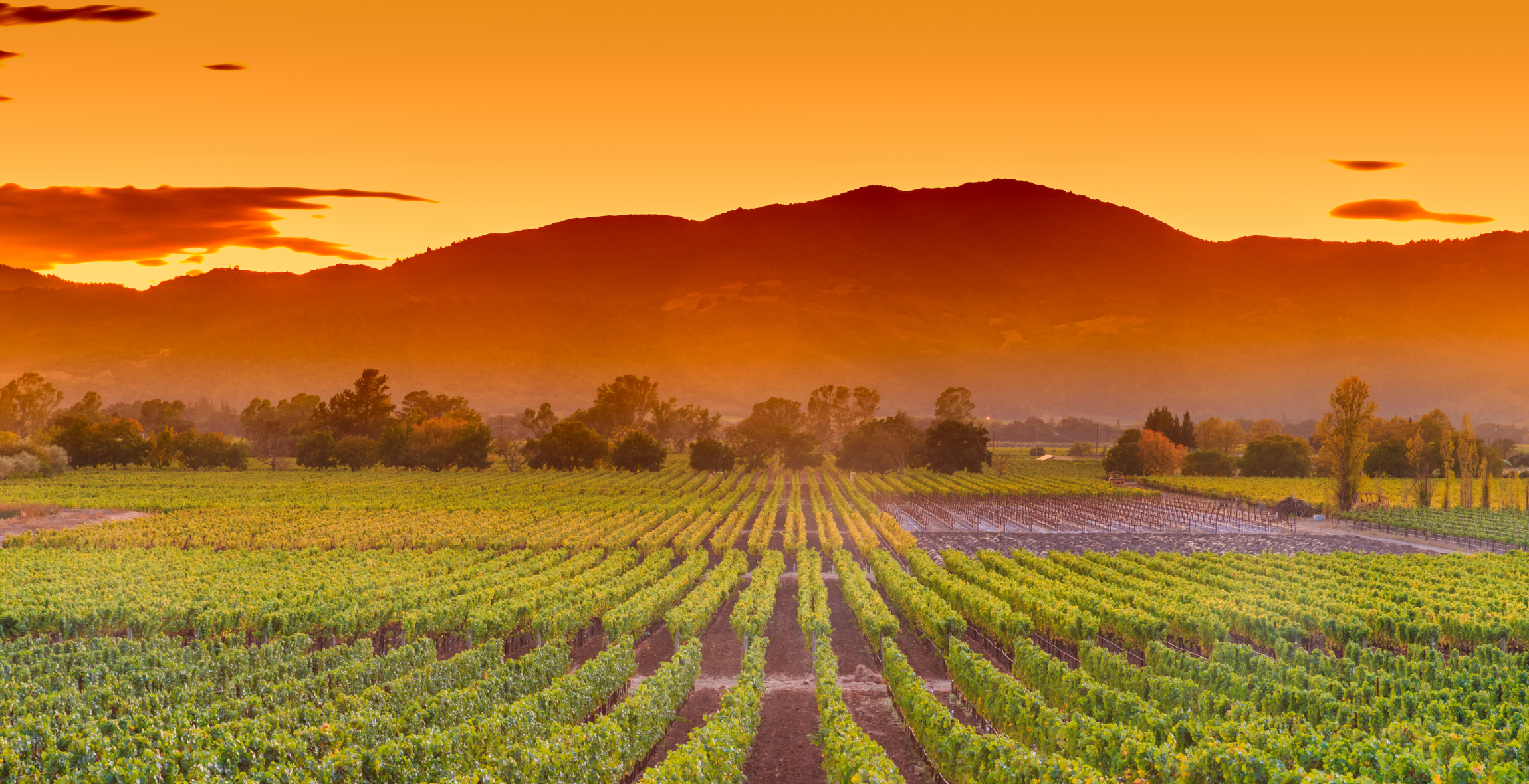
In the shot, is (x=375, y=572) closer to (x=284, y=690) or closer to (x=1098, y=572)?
(x=284, y=690)

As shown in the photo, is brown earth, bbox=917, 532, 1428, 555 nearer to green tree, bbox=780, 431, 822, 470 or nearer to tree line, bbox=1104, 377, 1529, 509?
tree line, bbox=1104, 377, 1529, 509

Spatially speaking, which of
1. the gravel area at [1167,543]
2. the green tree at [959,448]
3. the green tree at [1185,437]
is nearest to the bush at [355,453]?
the green tree at [959,448]

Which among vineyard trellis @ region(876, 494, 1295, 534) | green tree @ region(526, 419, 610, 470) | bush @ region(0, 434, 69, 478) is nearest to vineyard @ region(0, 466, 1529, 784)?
vineyard trellis @ region(876, 494, 1295, 534)

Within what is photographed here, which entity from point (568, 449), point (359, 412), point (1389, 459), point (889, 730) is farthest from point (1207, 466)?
point (359, 412)

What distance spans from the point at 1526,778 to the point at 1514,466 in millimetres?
190521

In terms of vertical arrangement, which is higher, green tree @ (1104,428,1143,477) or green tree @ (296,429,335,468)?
green tree @ (1104,428,1143,477)

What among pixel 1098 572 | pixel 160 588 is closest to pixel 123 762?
pixel 160 588

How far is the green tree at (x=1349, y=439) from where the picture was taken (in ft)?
298

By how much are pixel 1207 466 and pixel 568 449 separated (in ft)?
342

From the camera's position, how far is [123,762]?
20109 millimetres

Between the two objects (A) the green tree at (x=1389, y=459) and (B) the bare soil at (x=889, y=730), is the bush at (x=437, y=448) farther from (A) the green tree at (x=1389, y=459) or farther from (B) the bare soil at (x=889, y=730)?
(A) the green tree at (x=1389, y=459)

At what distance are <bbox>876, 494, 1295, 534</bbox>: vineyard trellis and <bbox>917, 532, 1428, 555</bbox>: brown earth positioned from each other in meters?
2.97

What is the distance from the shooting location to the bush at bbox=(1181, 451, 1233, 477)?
148 m

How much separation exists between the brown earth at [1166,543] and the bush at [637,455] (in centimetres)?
8150
